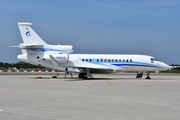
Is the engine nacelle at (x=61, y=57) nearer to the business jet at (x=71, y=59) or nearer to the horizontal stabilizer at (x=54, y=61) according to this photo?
the business jet at (x=71, y=59)

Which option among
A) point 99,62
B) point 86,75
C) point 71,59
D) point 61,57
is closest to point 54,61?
point 61,57

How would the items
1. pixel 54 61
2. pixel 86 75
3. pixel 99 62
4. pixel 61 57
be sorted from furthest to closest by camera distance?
pixel 99 62 < pixel 86 75 < pixel 61 57 < pixel 54 61

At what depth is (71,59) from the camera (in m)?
38.7

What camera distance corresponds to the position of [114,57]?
130 feet

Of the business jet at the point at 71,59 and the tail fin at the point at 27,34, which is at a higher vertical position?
the tail fin at the point at 27,34

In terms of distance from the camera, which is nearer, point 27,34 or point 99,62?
point 27,34

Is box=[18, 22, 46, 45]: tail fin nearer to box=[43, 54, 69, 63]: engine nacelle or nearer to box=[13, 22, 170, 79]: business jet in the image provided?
box=[13, 22, 170, 79]: business jet

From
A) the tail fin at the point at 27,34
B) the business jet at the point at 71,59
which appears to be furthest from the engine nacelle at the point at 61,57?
the tail fin at the point at 27,34

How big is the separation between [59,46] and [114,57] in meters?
6.81

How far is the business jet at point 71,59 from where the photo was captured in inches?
1464

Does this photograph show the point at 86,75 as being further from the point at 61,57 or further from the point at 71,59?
the point at 61,57

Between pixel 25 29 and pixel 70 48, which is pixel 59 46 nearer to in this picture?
pixel 70 48

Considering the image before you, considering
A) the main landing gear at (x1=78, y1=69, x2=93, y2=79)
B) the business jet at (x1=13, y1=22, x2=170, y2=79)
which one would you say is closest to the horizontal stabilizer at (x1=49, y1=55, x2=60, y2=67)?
the business jet at (x1=13, y1=22, x2=170, y2=79)

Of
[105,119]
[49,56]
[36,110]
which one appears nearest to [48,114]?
[36,110]
